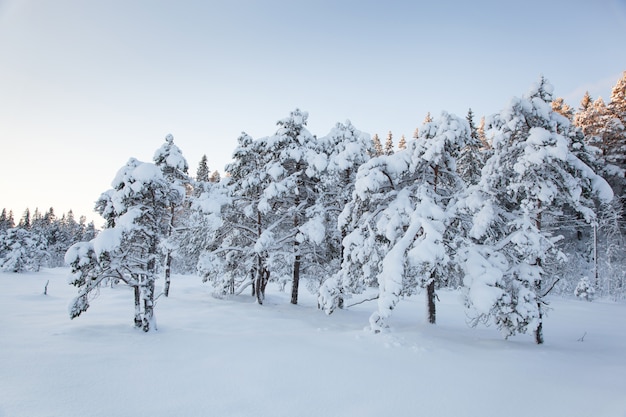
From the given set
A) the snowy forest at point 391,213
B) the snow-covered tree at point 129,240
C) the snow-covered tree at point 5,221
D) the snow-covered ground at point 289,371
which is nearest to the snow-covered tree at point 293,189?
the snowy forest at point 391,213

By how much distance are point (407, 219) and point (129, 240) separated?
33.4 feet

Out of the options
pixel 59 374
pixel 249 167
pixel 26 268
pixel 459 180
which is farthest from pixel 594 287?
pixel 26 268

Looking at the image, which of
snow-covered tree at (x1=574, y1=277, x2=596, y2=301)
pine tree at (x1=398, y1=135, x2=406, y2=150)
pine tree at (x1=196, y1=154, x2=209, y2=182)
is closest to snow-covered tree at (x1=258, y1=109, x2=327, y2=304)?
snow-covered tree at (x1=574, y1=277, x2=596, y2=301)

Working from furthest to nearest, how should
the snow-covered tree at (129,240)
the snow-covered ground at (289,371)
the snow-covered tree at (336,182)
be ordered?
1. the snow-covered tree at (336,182)
2. the snow-covered tree at (129,240)
3. the snow-covered ground at (289,371)

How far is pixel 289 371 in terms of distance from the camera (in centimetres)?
796

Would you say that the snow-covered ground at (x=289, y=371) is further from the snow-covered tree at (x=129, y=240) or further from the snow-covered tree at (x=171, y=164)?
the snow-covered tree at (x=171, y=164)

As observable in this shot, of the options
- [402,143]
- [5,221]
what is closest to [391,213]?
[402,143]

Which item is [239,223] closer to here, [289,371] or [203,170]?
[289,371]

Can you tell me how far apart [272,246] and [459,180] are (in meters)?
9.61

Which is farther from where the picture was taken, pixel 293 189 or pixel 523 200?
pixel 293 189

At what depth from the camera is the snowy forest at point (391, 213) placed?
10.5 m

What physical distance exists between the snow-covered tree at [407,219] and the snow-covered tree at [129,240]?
7100 millimetres

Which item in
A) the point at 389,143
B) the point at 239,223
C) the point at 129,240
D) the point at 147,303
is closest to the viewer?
the point at 147,303

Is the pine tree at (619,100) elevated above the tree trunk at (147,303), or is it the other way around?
the pine tree at (619,100)
